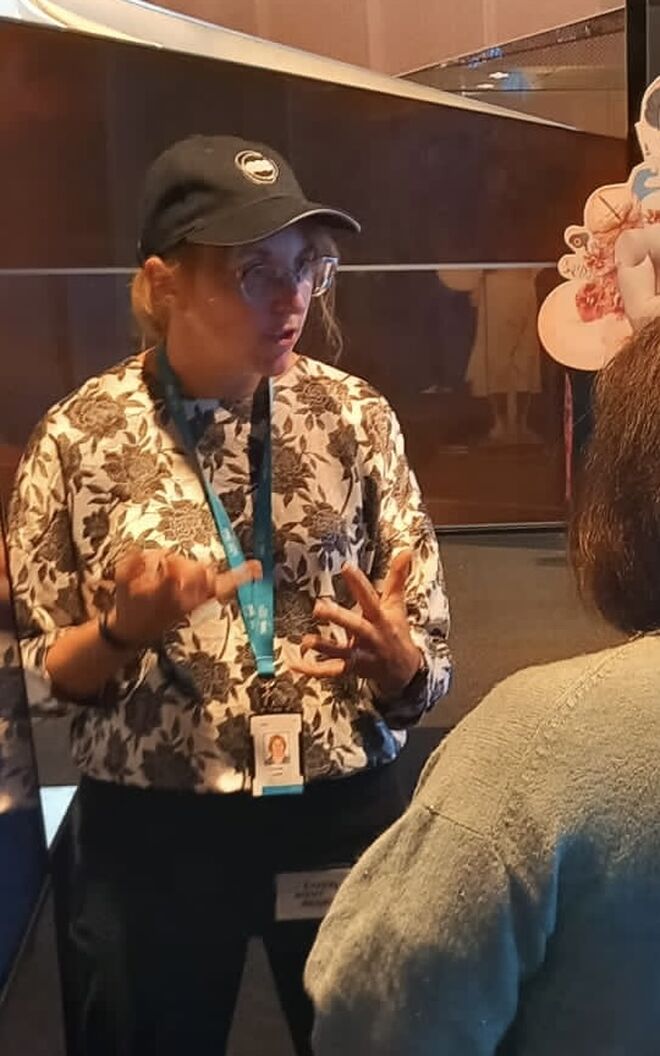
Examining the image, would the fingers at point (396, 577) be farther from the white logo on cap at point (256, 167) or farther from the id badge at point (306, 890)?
the white logo on cap at point (256, 167)

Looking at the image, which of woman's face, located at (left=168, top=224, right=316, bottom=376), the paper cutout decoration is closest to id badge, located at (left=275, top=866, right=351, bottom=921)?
woman's face, located at (left=168, top=224, right=316, bottom=376)

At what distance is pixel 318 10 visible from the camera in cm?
463

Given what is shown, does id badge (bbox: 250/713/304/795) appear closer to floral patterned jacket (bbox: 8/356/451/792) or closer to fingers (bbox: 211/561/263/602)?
floral patterned jacket (bbox: 8/356/451/792)

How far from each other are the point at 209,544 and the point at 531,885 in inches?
26.7

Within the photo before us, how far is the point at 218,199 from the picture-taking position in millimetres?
1305

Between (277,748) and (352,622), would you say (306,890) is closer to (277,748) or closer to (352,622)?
(277,748)

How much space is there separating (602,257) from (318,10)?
103 inches

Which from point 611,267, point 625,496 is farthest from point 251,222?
point 611,267

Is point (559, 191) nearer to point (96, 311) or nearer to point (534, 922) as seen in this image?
point (96, 311)

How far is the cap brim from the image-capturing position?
4.22ft

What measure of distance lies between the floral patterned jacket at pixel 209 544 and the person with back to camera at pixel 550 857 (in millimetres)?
508

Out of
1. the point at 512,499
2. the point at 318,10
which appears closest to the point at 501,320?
the point at 512,499

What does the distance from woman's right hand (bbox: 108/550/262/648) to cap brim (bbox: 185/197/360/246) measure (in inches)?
12.5

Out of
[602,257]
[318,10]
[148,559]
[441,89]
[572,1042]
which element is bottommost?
[572,1042]
